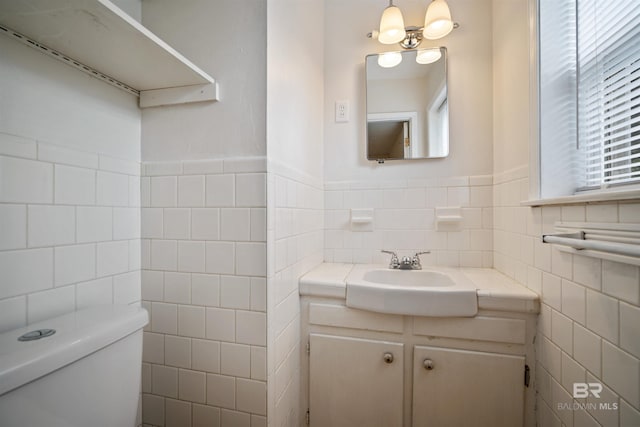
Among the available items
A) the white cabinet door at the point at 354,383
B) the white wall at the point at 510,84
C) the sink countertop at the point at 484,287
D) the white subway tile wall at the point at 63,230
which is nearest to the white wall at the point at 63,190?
the white subway tile wall at the point at 63,230

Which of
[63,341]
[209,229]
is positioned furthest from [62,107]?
[63,341]

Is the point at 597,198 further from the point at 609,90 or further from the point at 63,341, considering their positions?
the point at 63,341

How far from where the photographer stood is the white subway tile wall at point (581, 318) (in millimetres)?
574

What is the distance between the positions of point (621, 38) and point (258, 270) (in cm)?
124

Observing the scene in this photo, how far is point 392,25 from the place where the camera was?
131 centimetres

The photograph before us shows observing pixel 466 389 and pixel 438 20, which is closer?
pixel 466 389

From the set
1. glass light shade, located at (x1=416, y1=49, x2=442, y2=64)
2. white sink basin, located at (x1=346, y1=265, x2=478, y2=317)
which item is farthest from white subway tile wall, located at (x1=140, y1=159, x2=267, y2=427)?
glass light shade, located at (x1=416, y1=49, x2=442, y2=64)

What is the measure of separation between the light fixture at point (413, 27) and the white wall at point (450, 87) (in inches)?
3.0

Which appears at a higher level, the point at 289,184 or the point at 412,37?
the point at 412,37

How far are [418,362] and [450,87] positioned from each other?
1.37 m

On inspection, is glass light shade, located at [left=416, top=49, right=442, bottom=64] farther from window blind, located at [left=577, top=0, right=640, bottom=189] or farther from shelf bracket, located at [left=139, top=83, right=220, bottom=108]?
shelf bracket, located at [left=139, top=83, right=220, bottom=108]

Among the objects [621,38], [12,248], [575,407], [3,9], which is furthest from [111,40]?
[575,407]

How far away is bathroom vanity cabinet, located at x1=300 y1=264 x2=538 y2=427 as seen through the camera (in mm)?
929

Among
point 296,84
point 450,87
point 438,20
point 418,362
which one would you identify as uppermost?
point 438,20
